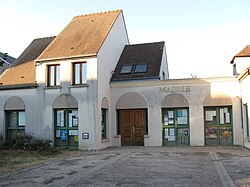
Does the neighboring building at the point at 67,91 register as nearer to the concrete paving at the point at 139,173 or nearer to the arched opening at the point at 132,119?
the arched opening at the point at 132,119

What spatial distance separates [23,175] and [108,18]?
14150mm

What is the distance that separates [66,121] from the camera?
1822 cm

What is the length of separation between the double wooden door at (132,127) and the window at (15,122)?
19.7 feet

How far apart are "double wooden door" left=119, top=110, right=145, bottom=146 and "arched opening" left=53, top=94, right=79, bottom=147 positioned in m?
2.96

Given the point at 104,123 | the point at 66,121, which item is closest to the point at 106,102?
the point at 104,123

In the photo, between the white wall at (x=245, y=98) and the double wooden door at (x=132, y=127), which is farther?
the double wooden door at (x=132, y=127)

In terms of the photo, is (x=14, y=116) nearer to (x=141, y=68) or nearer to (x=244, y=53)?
(x=141, y=68)

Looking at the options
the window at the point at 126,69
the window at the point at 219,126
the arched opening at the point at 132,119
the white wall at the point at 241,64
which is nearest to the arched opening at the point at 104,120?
the arched opening at the point at 132,119

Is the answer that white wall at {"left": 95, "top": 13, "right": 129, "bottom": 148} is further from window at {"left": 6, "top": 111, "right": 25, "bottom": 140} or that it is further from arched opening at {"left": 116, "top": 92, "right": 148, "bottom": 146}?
window at {"left": 6, "top": 111, "right": 25, "bottom": 140}

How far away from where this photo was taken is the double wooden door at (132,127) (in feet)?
62.2

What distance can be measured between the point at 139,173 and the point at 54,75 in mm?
10832

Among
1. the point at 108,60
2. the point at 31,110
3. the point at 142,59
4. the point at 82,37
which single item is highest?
the point at 82,37

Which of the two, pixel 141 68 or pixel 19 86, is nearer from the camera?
pixel 19 86

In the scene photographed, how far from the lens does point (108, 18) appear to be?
21312mm
